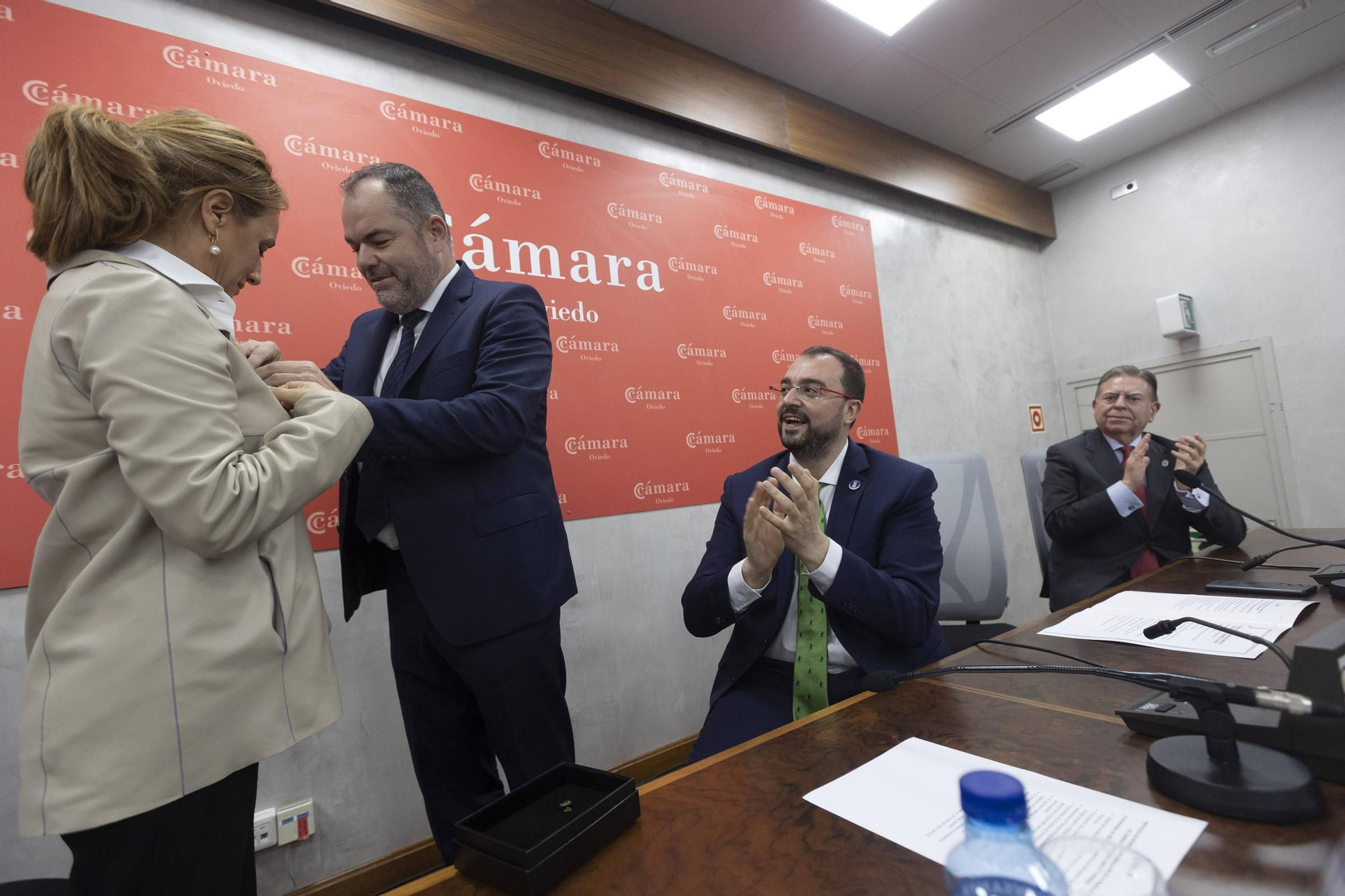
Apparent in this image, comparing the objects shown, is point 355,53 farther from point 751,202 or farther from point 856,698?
point 856,698

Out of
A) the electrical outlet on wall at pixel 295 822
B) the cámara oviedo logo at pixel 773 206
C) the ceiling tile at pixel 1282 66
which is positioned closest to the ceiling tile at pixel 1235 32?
the ceiling tile at pixel 1282 66

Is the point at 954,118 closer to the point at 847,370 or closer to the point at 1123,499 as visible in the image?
the point at 1123,499

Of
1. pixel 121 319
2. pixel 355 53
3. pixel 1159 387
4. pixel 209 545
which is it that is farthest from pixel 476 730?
pixel 1159 387

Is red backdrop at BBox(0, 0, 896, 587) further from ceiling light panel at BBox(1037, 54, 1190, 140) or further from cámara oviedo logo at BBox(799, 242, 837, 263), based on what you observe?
ceiling light panel at BBox(1037, 54, 1190, 140)

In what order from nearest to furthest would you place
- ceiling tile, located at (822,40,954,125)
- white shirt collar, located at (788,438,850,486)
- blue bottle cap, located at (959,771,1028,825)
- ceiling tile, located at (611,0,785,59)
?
blue bottle cap, located at (959,771,1028,825)
white shirt collar, located at (788,438,850,486)
ceiling tile, located at (611,0,785,59)
ceiling tile, located at (822,40,954,125)

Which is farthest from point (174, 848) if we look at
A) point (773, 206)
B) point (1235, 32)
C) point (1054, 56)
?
point (1235, 32)

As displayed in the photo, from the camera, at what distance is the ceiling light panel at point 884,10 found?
299 cm

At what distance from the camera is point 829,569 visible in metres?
1.33

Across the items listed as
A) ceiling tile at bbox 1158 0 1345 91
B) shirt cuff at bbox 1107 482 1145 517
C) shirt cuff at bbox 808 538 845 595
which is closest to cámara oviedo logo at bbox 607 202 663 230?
shirt cuff at bbox 808 538 845 595

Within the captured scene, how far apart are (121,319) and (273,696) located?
52cm

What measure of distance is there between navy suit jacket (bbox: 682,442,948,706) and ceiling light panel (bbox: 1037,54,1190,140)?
3.61m

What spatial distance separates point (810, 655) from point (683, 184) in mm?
2459

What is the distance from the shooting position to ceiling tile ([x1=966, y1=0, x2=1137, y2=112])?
10.7 feet

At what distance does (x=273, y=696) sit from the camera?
0.86 meters
